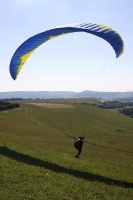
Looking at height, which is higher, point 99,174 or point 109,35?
point 109,35

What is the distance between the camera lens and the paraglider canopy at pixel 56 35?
18.1 meters

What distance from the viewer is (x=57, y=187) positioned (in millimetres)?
14164

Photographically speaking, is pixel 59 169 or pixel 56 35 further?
pixel 56 35

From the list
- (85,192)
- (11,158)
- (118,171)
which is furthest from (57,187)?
(118,171)

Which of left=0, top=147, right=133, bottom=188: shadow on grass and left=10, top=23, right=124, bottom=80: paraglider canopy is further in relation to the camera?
left=10, top=23, right=124, bottom=80: paraglider canopy

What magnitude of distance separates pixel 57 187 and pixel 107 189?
2.72 meters

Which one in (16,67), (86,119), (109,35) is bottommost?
(86,119)

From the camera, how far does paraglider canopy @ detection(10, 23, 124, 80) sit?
18094 millimetres

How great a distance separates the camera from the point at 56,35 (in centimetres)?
1973

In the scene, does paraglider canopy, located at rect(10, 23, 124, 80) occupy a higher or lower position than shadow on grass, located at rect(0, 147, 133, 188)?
higher

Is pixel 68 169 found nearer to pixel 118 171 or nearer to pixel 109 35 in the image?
pixel 118 171

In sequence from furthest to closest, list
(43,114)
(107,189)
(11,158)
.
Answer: (43,114), (11,158), (107,189)

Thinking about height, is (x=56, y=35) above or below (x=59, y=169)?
above

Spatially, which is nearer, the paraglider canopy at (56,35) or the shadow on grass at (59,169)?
the shadow on grass at (59,169)
